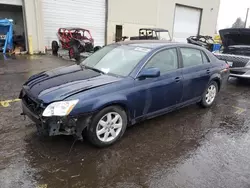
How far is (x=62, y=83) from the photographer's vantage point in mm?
3162

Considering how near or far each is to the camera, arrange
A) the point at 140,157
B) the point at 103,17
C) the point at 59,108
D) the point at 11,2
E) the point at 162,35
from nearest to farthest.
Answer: the point at 59,108 → the point at 140,157 → the point at 11,2 → the point at 162,35 → the point at 103,17

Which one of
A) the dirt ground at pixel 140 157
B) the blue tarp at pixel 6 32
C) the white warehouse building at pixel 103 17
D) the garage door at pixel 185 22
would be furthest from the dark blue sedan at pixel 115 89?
the garage door at pixel 185 22

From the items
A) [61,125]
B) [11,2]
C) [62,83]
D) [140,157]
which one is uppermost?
[11,2]

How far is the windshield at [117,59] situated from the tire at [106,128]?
25.7 inches

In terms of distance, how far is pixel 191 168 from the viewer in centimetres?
286

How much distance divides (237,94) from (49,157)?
5625 millimetres

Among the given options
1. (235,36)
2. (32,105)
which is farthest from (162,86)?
(235,36)

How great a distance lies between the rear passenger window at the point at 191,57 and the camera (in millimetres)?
4223

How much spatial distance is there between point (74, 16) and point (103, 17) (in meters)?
2.19

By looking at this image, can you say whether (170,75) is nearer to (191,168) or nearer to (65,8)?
(191,168)

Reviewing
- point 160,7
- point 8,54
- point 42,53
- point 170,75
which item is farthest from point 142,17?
point 170,75

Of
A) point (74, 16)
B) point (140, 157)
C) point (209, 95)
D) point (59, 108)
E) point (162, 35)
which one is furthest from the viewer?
point (162, 35)

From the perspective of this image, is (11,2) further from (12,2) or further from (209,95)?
(209,95)

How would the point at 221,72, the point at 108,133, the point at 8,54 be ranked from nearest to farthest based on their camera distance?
the point at 108,133, the point at 221,72, the point at 8,54
